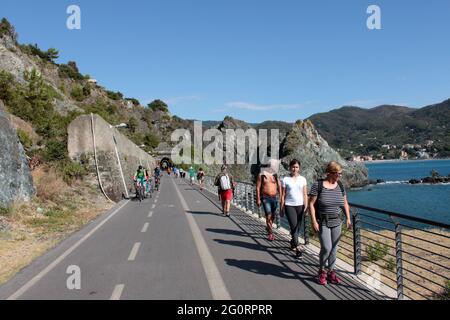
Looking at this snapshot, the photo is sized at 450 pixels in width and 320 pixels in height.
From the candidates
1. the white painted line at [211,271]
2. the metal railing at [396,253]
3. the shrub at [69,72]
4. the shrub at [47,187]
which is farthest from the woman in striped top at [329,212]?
the shrub at [69,72]

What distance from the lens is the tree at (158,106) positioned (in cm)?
18062

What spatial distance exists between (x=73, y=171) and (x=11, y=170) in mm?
9247

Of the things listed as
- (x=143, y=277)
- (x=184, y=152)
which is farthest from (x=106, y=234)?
(x=184, y=152)

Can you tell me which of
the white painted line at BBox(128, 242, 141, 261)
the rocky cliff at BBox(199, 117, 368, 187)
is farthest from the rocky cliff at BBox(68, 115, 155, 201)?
the rocky cliff at BBox(199, 117, 368, 187)

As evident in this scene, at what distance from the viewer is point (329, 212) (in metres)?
6.50

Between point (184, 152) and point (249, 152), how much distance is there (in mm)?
26325

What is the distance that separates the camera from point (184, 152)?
10944 cm

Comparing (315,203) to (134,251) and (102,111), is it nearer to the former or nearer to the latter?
(134,251)
